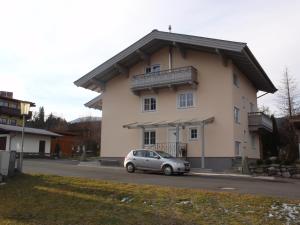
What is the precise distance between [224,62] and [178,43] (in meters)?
3.80

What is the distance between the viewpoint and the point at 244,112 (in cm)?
2933

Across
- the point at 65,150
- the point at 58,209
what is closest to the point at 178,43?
the point at 58,209

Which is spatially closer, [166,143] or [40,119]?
[166,143]

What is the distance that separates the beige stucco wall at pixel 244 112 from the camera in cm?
2700

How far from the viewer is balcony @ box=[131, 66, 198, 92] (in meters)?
26.8

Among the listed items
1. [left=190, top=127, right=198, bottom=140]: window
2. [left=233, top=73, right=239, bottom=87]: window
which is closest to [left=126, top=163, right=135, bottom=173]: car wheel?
[left=190, top=127, right=198, bottom=140]: window

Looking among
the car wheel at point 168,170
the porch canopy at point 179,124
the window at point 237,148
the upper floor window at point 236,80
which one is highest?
the upper floor window at point 236,80

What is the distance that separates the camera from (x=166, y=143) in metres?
27.8

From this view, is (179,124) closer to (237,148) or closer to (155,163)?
(237,148)

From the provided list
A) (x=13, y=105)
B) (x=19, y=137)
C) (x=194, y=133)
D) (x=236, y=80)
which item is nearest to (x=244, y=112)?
(x=236, y=80)

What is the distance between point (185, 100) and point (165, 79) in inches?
87.9

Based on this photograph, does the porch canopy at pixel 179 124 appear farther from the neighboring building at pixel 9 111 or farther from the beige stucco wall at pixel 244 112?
the neighboring building at pixel 9 111

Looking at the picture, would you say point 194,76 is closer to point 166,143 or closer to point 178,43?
point 178,43

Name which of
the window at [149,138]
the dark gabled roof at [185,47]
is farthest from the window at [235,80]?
the window at [149,138]
